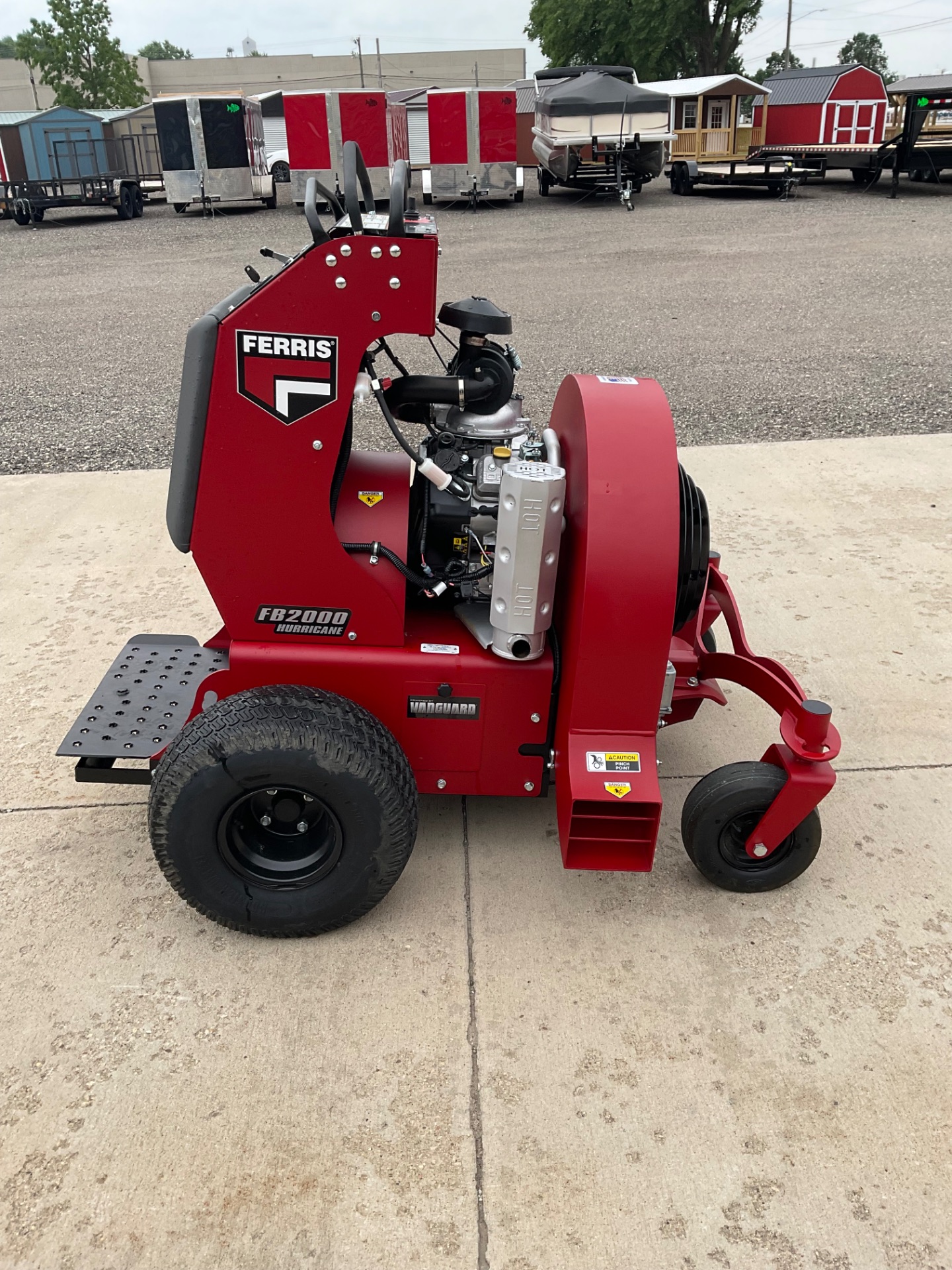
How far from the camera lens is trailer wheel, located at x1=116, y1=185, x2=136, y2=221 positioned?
19500 mm

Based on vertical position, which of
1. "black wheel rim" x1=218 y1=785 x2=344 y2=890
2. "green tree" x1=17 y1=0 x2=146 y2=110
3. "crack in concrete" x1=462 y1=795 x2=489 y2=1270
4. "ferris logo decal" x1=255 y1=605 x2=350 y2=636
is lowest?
"crack in concrete" x1=462 y1=795 x2=489 y2=1270

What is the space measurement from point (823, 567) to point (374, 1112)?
3.37 meters

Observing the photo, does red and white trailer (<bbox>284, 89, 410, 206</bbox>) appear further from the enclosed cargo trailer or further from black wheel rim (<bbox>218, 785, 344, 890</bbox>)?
black wheel rim (<bbox>218, 785, 344, 890</bbox>)

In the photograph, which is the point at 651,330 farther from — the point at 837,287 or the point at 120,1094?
the point at 120,1094

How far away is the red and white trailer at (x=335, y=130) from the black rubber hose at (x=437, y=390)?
1714 centimetres

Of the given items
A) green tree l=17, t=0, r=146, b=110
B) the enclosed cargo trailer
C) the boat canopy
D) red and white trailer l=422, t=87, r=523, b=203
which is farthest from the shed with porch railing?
green tree l=17, t=0, r=146, b=110

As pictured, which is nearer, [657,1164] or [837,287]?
[657,1164]

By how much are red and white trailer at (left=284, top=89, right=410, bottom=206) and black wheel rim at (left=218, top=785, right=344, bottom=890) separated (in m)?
17.8

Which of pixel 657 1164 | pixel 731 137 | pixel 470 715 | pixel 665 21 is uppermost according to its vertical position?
pixel 665 21

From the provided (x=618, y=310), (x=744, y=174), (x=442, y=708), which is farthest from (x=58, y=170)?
(x=442, y=708)

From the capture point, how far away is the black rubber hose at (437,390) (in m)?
2.66

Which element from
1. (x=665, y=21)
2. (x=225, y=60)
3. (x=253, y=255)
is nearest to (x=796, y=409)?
(x=253, y=255)

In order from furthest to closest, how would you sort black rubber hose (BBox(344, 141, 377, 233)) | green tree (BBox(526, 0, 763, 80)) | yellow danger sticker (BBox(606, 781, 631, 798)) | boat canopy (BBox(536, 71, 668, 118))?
green tree (BBox(526, 0, 763, 80))
boat canopy (BBox(536, 71, 668, 118))
yellow danger sticker (BBox(606, 781, 631, 798))
black rubber hose (BBox(344, 141, 377, 233))

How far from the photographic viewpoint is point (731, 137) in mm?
21750
